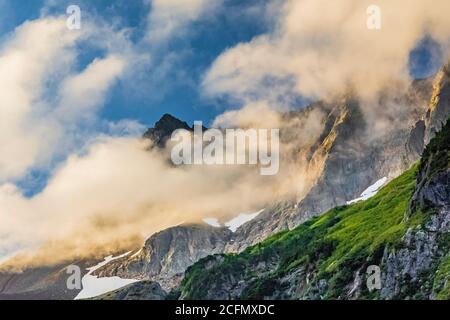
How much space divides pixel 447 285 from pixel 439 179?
218 ft

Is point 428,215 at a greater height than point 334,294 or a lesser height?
greater

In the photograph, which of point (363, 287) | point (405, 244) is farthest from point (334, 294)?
point (405, 244)

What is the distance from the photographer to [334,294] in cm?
18888
